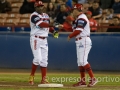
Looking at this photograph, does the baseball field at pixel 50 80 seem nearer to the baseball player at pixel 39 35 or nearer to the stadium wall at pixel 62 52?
the stadium wall at pixel 62 52

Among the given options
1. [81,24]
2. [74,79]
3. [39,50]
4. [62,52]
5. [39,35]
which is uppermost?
[81,24]

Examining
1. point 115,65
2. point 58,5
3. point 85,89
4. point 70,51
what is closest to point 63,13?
point 58,5

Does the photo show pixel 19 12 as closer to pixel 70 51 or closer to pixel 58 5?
pixel 58 5

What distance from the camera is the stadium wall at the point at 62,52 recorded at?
17.0 metres

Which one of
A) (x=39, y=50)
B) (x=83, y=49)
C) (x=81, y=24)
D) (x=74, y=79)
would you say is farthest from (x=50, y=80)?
(x=81, y=24)

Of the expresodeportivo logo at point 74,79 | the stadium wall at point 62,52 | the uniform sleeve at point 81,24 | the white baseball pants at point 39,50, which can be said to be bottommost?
the expresodeportivo logo at point 74,79

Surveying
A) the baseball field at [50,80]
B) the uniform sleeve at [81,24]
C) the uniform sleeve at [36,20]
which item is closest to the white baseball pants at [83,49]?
the uniform sleeve at [81,24]

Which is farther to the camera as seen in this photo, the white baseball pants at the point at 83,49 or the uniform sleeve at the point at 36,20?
the uniform sleeve at the point at 36,20

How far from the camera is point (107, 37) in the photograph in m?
17.1

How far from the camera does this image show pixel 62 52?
17.3 metres

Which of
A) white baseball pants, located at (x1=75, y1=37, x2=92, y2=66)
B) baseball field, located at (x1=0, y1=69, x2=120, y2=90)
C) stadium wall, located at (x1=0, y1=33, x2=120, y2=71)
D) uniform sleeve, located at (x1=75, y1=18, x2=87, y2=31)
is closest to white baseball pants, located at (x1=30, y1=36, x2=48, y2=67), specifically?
baseball field, located at (x1=0, y1=69, x2=120, y2=90)

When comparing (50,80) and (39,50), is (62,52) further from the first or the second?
(39,50)

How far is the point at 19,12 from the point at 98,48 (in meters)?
5.14

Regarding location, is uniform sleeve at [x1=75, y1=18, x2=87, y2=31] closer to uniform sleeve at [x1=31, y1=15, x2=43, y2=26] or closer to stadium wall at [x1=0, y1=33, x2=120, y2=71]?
uniform sleeve at [x1=31, y1=15, x2=43, y2=26]
